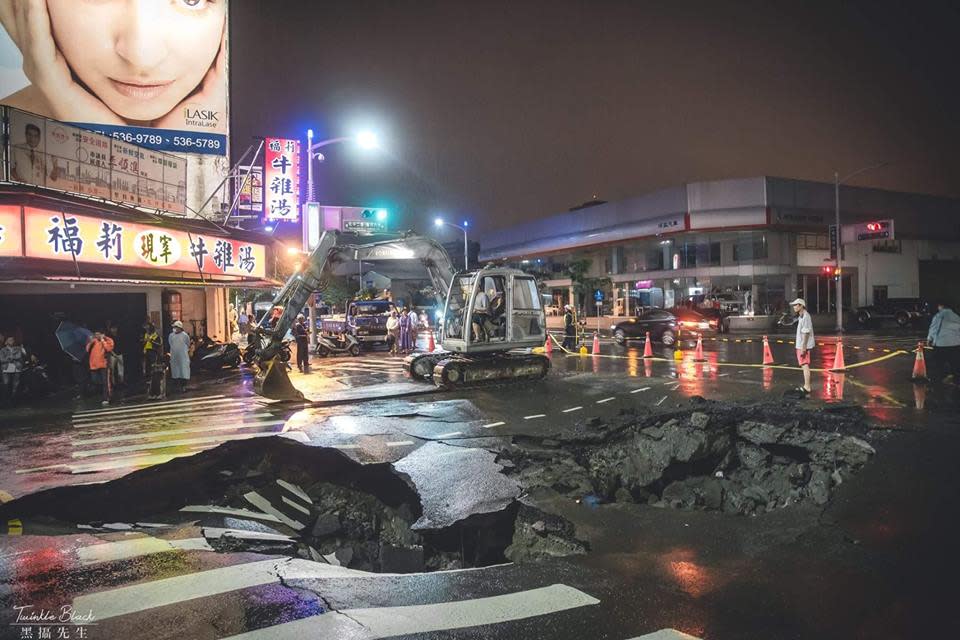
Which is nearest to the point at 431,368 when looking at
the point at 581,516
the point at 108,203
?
the point at 108,203

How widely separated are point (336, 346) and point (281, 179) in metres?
7.13

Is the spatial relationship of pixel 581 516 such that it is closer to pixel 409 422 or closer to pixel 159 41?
pixel 409 422

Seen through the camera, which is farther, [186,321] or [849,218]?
[849,218]

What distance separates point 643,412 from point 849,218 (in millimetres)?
38947

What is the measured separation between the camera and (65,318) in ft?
54.3

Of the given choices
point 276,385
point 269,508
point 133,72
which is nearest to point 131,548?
point 269,508

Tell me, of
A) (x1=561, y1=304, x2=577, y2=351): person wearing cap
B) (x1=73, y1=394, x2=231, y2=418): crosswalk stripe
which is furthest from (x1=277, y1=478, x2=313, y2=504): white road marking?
(x1=561, y1=304, x2=577, y2=351): person wearing cap

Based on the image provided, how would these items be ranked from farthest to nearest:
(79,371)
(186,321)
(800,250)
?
(800,250) → (186,321) → (79,371)

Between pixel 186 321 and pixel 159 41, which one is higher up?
pixel 159 41

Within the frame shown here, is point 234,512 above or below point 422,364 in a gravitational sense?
below

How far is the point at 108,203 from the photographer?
1292 centimetres

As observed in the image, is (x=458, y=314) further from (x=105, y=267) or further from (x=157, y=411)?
(x=105, y=267)

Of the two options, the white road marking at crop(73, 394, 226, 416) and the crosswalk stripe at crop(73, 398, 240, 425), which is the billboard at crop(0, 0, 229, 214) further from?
the crosswalk stripe at crop(73, 398, 240, 425)

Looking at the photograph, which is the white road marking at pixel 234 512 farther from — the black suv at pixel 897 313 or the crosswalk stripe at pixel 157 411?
the black suv at pixel 897 313
